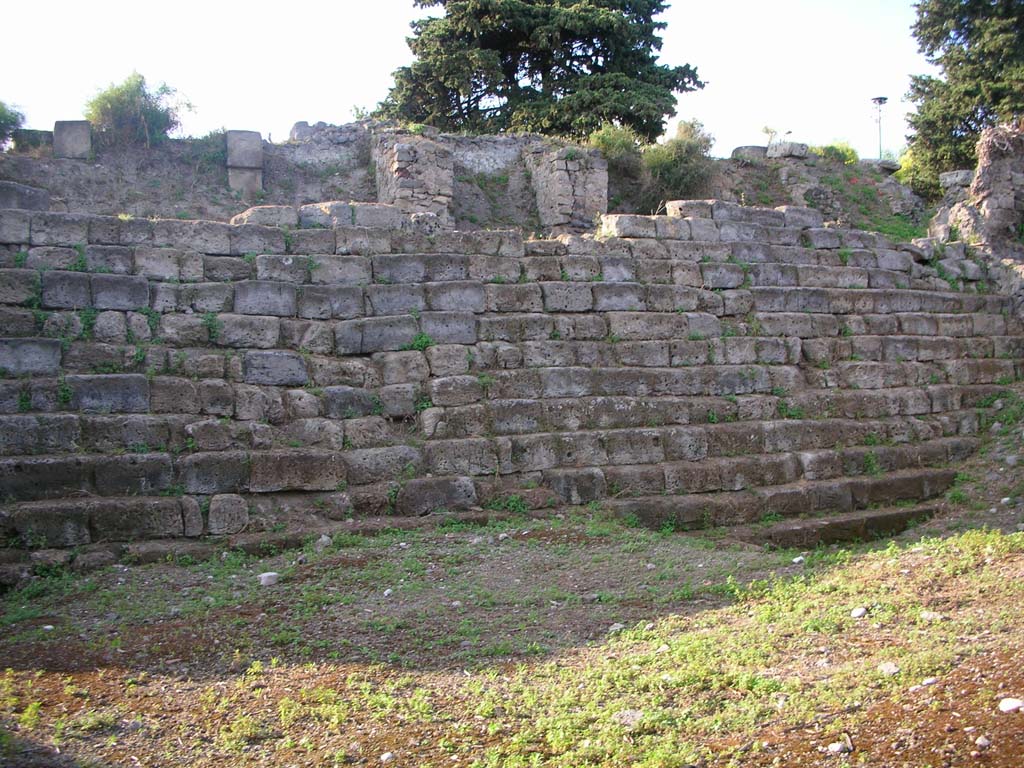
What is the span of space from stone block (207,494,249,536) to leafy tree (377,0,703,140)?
626 inches

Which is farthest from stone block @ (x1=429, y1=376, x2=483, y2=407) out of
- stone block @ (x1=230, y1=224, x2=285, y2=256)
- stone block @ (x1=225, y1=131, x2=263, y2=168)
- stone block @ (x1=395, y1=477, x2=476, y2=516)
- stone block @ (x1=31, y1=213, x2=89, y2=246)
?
stone block @ (x1=225, y1=131, x2=263, y2=168)

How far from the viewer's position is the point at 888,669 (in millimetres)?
4867

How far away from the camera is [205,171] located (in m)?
15.6

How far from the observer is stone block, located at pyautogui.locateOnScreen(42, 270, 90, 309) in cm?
812

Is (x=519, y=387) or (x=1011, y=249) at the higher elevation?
(x=1011, y=249)

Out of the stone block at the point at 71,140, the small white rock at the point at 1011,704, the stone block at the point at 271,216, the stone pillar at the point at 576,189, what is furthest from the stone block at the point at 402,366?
the stone block at the point at 71,140

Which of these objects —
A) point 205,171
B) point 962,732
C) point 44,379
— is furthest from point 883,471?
point 205,171

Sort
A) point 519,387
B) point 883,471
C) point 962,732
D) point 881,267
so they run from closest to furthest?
point 962,732 < point 519,387 < point 883,471 < point 881,267

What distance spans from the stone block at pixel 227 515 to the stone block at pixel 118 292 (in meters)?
2.13

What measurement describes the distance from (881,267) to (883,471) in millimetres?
3109

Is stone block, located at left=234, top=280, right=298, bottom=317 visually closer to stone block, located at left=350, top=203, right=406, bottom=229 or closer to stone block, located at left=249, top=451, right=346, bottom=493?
stone block, located at left=350, top=203, right=406, bottom=229

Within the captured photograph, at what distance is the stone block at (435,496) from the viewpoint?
7.94m

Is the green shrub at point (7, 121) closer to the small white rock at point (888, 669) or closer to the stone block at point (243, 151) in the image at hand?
the stone block at point (243, 151)

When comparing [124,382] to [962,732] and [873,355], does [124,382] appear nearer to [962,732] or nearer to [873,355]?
[962,732]
